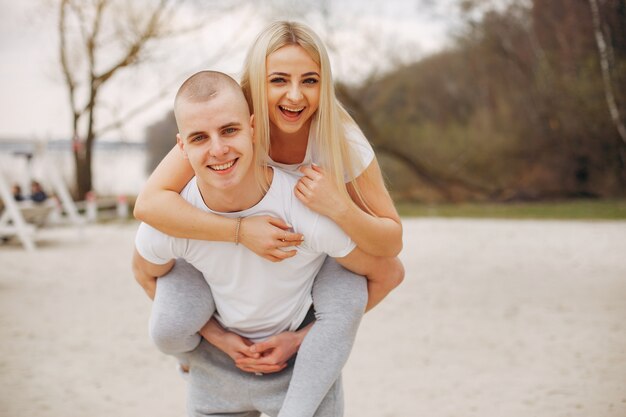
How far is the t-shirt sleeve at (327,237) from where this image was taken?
1.96m

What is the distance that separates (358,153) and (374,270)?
14.7 inches

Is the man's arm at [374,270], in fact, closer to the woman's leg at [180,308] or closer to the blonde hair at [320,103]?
the blonde hair at [320,103]

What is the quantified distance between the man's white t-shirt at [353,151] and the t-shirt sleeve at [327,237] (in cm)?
24

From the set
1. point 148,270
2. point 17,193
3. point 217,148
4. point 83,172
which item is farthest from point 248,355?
point 83,172

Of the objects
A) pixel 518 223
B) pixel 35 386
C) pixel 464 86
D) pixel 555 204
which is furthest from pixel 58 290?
pixel 464 86

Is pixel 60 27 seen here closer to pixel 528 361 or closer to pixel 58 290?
pixel 58 290

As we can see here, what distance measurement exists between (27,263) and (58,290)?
1.81 meters

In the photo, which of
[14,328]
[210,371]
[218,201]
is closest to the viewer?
[218,201]

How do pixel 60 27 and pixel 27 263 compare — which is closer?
pixel 27 263

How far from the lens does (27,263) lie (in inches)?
312

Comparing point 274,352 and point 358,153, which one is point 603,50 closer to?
point 358,153

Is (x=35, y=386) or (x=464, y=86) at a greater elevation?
(x=35, y=386)

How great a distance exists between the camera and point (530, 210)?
12383mm

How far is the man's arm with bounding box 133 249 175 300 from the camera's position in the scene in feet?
6.79
